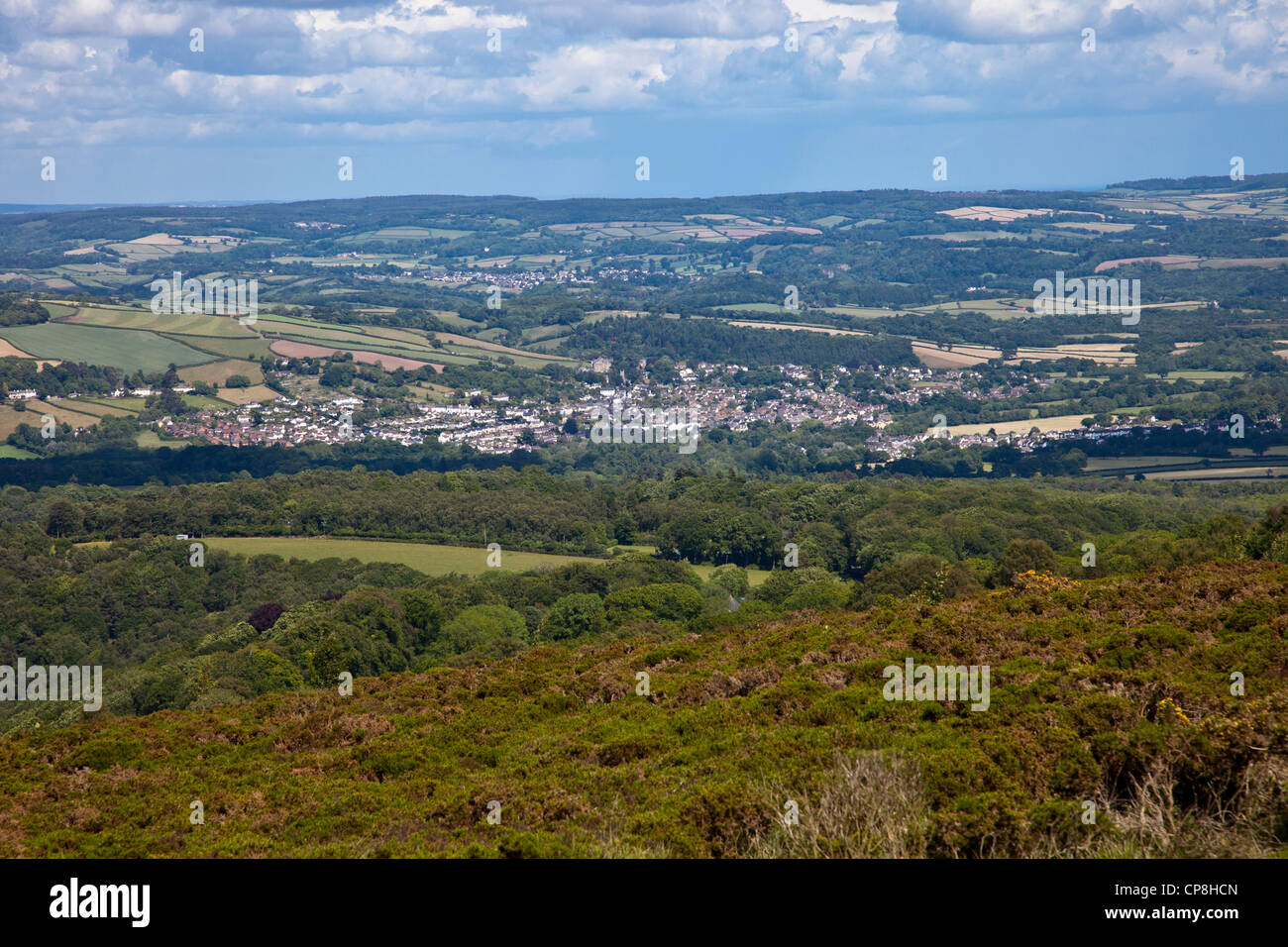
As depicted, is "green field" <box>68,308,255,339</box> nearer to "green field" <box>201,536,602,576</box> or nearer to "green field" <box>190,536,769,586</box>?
"green field" <box>190,536,769,586</box>

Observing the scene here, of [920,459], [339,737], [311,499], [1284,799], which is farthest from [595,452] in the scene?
[1284,799]

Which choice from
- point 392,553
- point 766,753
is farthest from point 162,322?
point 766,753

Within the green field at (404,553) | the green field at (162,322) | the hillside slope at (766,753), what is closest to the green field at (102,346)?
the green field at (162,322)

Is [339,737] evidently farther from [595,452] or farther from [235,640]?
[595,452]

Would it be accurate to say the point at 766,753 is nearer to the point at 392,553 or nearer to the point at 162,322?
the point at 392,553

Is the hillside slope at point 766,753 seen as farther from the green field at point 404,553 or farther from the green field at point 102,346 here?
the green field at point 102,346
